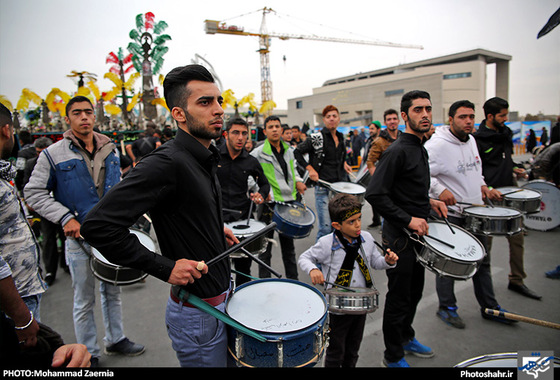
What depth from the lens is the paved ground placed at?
3.00m

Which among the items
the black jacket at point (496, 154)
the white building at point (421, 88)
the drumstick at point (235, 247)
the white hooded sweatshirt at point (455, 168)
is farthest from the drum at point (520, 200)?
the white building at point (421, 88)

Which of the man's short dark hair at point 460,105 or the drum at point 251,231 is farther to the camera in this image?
the man's short dark hair at point 460,105

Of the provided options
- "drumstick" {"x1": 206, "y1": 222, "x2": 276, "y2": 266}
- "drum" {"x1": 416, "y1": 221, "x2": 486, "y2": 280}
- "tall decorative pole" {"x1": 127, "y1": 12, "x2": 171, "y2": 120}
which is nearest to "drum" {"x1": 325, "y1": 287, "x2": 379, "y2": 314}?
"drum" {"x1": 416, "y1": 221, "x2": 486, "y2": 280}

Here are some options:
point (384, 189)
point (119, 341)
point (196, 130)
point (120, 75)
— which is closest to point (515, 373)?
point (384, 189)

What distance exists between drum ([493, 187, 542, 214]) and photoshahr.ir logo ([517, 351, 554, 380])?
11.3ft

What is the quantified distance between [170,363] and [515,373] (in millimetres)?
2775

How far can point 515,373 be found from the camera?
131cm

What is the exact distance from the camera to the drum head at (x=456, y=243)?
2.56 m

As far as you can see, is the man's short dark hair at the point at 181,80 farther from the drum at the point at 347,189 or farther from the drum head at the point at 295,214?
the drum at the point at 347,189

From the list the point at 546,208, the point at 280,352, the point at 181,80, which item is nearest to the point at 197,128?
the point at 181,80

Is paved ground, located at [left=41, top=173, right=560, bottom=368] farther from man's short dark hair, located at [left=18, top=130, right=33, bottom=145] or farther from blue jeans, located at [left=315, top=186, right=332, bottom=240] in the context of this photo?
man's short dark hair, located at [left=18, top=130, right=33, bottom=145]

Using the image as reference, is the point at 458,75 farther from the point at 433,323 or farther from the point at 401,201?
the point at 401,201

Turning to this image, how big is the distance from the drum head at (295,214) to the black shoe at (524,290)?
9.35ft

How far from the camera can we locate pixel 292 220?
4.00 m
